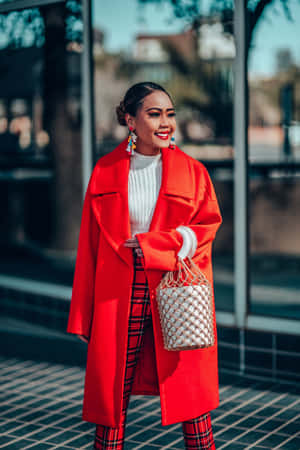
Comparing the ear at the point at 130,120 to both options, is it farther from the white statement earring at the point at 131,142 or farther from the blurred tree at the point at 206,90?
the blurred tree at the point at 206,90

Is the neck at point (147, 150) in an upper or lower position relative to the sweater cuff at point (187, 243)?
upper

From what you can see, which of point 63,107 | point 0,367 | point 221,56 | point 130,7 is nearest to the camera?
point 0,367

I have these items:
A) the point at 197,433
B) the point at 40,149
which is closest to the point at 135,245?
the point at 197,433

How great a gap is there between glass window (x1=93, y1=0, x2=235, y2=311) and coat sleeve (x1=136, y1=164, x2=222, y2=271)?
661 centimetres

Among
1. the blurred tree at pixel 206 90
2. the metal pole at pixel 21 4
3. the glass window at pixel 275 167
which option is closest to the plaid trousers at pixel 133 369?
the glass window at pixel 275 167

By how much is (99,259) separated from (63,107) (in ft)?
16.9

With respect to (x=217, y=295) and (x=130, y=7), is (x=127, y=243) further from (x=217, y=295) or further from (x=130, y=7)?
(x=130, y=7)

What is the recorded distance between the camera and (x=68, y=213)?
7.70 metres

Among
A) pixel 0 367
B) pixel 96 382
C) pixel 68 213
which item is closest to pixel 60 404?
pixel 0 367

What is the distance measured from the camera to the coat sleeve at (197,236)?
241cm

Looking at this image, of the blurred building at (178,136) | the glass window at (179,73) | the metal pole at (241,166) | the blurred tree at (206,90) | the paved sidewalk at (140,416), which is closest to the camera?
the paved sidewalk at (140,416)

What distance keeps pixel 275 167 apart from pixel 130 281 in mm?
6452

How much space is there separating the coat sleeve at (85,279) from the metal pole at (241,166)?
1745 mm

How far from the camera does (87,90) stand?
4684mm
